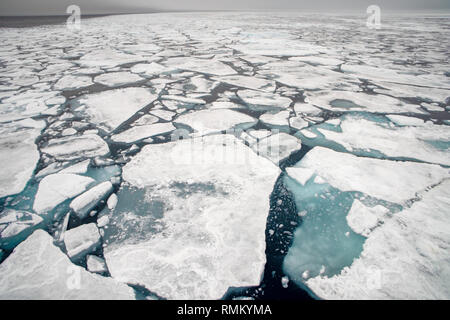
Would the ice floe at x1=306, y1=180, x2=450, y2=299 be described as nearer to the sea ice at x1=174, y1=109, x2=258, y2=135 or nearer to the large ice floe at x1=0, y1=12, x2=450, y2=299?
the large ice floe at x1=0, y1=12, x2=450, y2=299

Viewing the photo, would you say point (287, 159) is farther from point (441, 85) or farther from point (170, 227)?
point (441, 85)

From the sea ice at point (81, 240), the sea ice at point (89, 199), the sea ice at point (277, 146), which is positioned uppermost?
the sea ice at point (277, 146)

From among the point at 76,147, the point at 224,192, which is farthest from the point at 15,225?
the point at 224,192

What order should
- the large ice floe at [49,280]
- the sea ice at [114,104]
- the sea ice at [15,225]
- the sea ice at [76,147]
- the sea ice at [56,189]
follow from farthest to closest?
the sea ice at [114,104]
the sea ice at [76,147]
the sea ice at [56,189]
the sea ice at [15,225]
the large ice floe at [49,280]

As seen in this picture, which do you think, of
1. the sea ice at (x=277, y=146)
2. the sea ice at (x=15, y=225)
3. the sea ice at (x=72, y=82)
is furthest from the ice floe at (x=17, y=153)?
the sea ice at (x=277, y=146)

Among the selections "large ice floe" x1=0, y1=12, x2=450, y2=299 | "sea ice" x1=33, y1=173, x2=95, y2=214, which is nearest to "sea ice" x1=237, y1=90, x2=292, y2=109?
"large ice floe" x1=0, y1=12, x2=450, y2=299

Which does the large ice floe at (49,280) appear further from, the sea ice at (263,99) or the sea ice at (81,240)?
the sea ice at (263,99)

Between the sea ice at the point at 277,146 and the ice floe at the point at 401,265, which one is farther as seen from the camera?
the sea ice at the point at 277,146

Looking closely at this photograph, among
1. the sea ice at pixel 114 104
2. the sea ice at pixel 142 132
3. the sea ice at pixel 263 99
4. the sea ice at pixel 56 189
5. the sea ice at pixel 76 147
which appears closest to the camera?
the sea ice at pixel 56 189

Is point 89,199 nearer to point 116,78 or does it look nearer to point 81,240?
point 81,240
